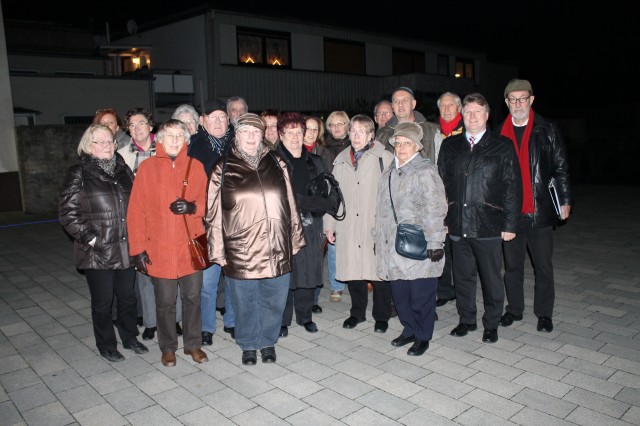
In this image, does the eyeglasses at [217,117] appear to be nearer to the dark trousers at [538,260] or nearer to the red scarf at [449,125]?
the red scarf at [449,125]

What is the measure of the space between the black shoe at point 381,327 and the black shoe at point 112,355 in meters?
2.37

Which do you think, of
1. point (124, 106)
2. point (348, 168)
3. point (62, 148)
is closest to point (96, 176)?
point (348, 168)

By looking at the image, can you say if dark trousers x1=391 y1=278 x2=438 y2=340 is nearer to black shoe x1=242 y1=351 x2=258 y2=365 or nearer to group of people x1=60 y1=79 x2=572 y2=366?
group of people x1=60 y1=79 x2=572 y2=366

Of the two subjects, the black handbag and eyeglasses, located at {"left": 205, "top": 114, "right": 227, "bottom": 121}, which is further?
eyeglasses, located at {"left": 205, "top": 114, "right": 227, "bottom": 121}

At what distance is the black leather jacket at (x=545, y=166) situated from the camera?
4910 mm

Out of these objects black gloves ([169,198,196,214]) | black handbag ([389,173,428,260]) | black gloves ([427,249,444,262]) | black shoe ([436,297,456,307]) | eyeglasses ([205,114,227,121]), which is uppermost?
eyeglasses ([205,114,227,121])

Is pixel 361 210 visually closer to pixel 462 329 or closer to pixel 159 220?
pixel 462 329

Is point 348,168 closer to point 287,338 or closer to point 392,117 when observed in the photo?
point 392,117

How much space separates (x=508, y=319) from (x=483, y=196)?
142cm

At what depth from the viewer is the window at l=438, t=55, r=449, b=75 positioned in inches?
1049

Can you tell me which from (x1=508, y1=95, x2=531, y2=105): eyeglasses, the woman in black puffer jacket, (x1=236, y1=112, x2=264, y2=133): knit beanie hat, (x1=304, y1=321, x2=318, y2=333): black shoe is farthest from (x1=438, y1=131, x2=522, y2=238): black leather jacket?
the woman in black puffer jacket

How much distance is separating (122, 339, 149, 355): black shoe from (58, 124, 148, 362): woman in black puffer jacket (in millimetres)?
153

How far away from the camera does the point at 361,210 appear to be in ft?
16.6

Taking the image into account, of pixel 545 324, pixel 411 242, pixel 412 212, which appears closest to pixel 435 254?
pixel 411 242
